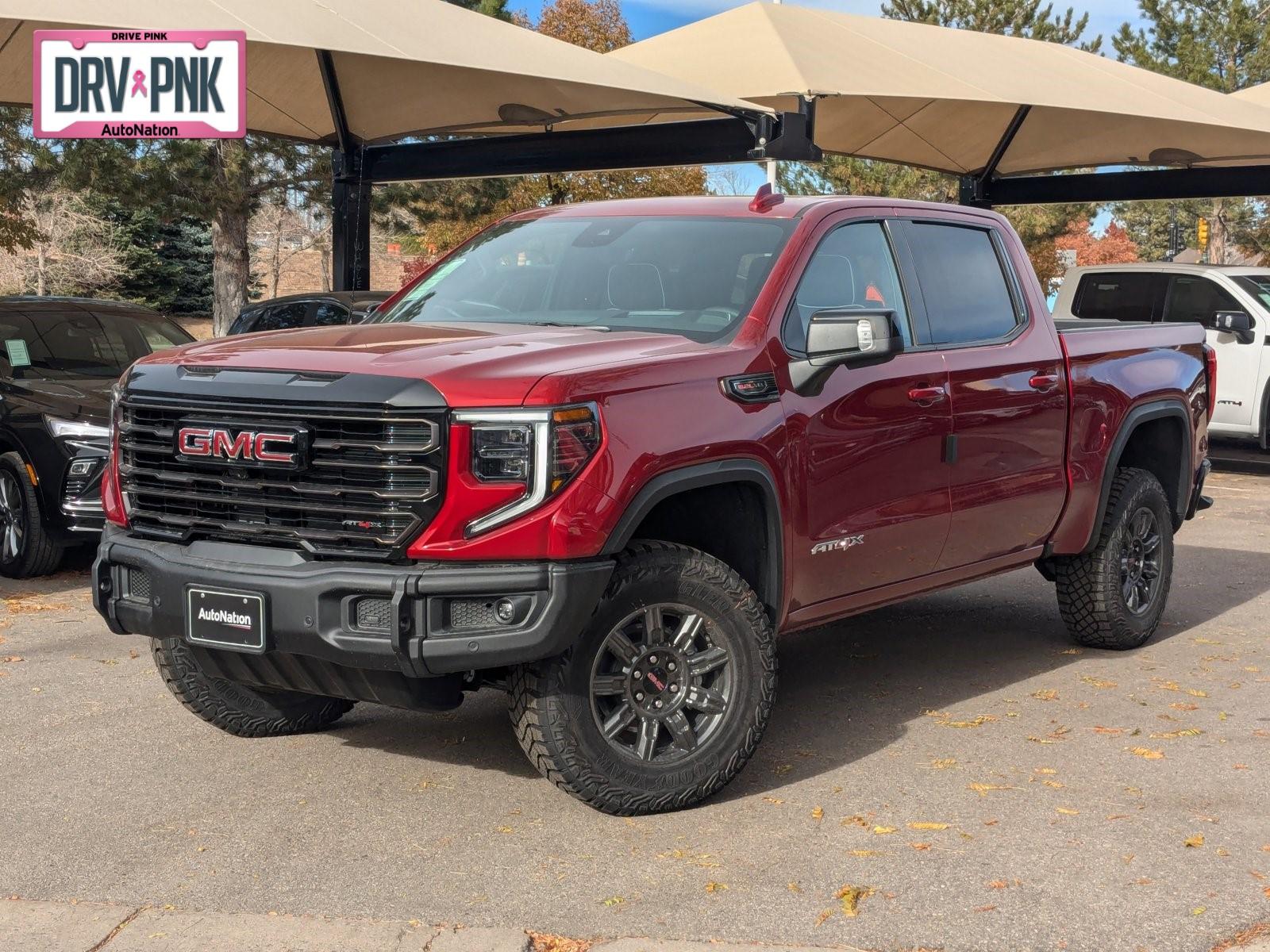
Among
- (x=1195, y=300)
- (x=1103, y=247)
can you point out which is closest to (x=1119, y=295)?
(x=1195, y=300)

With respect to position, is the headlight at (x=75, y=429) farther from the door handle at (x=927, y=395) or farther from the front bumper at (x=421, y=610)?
the door handle at (x=927, y=395)

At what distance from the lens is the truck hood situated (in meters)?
4.51

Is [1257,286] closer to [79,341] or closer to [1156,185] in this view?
[1156,185]

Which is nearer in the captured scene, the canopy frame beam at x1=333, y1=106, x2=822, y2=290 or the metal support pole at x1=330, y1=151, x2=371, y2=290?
the canopy frame beam at x1=333, y1=106, x2=822, y2=290

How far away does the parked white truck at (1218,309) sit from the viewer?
15.3 meters

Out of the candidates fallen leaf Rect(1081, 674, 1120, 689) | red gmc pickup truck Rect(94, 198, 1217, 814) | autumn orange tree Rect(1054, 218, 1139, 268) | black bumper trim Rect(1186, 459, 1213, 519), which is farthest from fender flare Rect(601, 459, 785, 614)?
autumn orange tree Rect(1054, 218, 1139, 268)

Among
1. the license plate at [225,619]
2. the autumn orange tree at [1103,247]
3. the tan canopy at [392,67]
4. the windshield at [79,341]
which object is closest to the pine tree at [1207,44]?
the autumn orange tree at [1103,247]

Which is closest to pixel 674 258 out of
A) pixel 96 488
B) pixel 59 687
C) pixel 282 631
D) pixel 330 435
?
pixel 330 435

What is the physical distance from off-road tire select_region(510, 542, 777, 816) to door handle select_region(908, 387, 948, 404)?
117 cm

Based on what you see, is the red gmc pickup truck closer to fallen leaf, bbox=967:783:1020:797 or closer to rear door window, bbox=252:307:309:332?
fallen leaf, bbox=967:783:1020:797

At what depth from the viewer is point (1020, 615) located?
8492mm

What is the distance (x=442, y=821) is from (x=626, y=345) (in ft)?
5.32

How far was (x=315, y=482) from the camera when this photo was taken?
4.62m

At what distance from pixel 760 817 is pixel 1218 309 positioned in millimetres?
12423
